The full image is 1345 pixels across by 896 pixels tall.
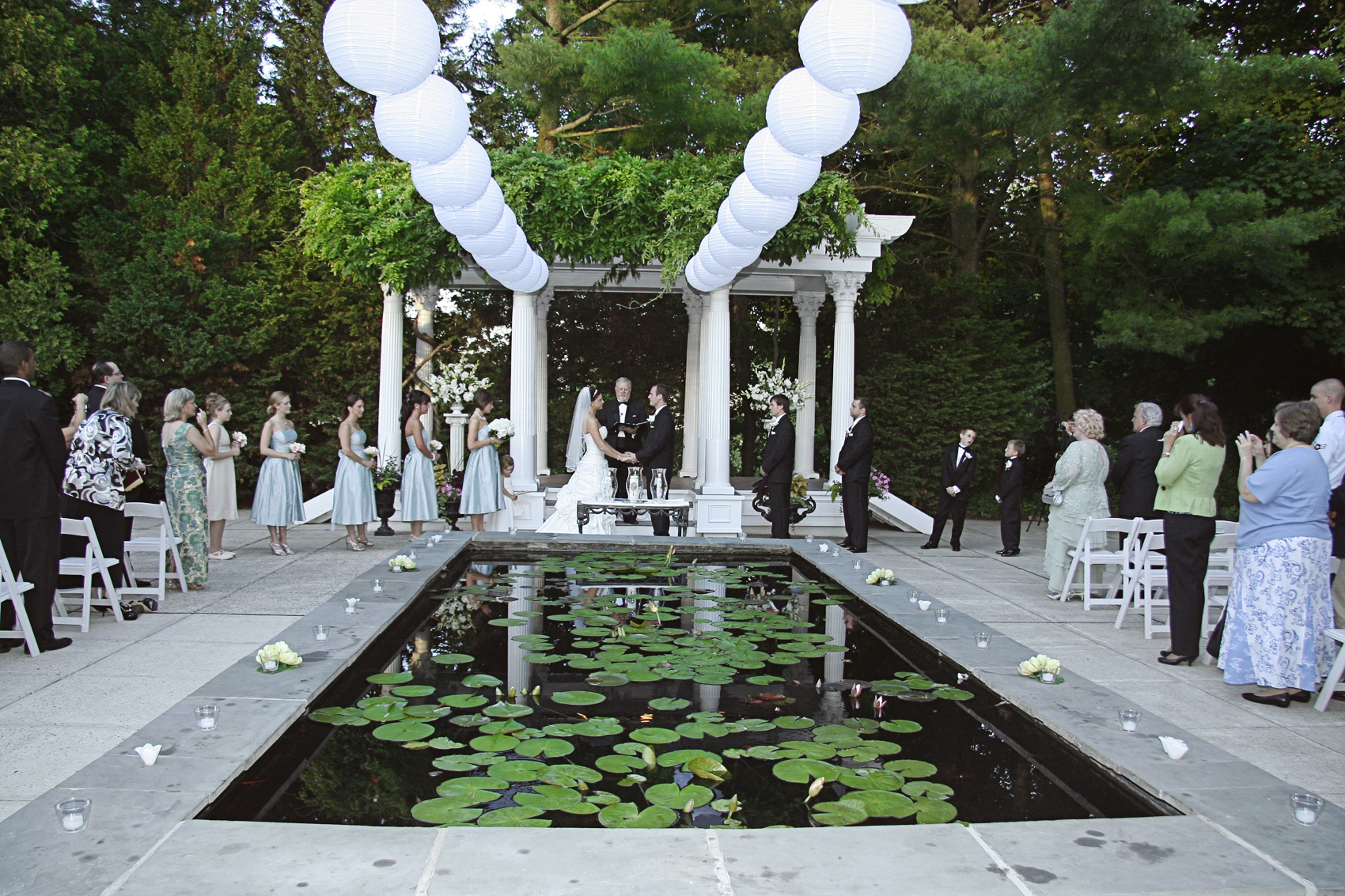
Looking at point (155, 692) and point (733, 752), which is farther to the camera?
point (155, 692)

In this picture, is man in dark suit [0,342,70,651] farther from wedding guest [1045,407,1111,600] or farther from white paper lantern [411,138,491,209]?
wedding guest [1045,407,1111,600]

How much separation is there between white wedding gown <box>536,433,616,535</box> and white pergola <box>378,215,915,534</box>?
4.36ft

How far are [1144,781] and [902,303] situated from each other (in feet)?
46.9

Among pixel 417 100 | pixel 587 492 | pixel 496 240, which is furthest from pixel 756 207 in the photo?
pixel 587 492

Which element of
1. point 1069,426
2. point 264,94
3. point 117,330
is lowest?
point 1069,426

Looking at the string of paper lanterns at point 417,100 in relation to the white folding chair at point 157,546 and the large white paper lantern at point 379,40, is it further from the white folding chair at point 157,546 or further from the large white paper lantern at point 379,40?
the white folding chair at point 157,546

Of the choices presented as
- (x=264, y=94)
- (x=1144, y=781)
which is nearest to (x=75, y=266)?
(x=264, y=94)

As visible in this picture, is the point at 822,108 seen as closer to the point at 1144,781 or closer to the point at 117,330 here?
the point at 1144,781

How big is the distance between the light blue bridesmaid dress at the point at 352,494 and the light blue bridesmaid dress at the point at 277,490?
44 centimetres

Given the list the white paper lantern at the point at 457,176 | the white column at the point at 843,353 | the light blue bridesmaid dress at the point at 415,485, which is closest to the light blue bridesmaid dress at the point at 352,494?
the light blue bridesmaid dress at the point at 415,485

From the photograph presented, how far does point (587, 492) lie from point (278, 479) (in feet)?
10.5

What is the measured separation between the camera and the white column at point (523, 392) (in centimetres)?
1219

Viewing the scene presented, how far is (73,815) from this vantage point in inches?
102

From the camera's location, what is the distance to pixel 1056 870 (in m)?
2.52
